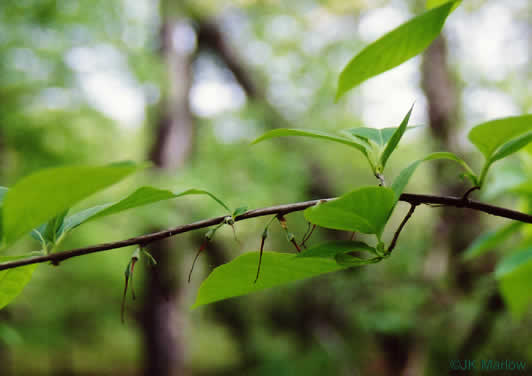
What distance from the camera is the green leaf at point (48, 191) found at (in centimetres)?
16

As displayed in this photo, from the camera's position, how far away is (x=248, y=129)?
3.54 m

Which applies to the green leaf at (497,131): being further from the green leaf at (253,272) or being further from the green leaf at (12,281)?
the green leaf at (12,281)

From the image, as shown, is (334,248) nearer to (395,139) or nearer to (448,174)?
(395,139)

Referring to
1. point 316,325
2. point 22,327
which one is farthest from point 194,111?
point 22,327

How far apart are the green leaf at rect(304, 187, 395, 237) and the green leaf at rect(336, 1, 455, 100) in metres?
0.08

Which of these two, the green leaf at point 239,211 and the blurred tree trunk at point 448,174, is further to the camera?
the blurred tree trunk at point 448,174

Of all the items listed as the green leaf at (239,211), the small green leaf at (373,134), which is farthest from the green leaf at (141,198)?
the small green leaf at (373,134)

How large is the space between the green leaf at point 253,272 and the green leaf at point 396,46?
111 millimetres

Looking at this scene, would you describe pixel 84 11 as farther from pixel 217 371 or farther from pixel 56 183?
pixel 217 371

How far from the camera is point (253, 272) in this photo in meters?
0.24

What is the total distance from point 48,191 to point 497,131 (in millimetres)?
253

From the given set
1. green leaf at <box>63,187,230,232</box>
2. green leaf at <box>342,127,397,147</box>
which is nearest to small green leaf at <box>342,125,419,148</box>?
green leaf at <box>342,127,397,147</box>

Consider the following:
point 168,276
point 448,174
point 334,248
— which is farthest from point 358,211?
point 168,276

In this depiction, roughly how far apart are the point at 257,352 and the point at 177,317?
2015mm
